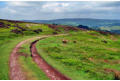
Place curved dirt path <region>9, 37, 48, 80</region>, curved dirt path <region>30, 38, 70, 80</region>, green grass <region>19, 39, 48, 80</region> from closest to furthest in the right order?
curved dirt path <region>9, 37, 48, 80</region> → green grass <region>19, 39, 48, 80</region> → curved dirt path <region>30, 38, 70, 80</region>

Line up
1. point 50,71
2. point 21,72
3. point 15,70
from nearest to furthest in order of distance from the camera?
1. point 21,72
2. point 15,70
3. point 50,71

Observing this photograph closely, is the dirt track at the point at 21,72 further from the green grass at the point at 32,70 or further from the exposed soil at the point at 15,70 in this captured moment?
the green grass at the point at 32,70

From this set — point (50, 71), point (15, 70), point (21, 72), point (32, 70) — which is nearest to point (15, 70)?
point (15, 70)

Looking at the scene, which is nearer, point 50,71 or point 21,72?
point 21,72

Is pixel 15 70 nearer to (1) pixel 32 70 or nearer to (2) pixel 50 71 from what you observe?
(1) pixel 32 70

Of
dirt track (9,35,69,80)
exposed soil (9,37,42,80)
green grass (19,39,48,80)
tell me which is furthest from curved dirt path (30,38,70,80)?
exposed soil (9,37,42,80)

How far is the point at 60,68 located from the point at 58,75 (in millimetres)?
2632

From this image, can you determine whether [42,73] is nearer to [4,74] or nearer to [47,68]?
[47,68]

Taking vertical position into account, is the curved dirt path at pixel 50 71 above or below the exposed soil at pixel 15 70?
below

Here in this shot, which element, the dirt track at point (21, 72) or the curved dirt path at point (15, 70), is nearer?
the curved dirt path at point (15, 70)

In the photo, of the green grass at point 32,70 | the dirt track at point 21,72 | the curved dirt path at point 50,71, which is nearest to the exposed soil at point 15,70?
the dirt track at point 21,72

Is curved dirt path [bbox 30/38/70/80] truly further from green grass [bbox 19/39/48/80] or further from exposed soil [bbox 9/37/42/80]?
exposed soil [bbox 9/37/42/80]

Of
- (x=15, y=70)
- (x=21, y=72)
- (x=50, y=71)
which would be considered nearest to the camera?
(x=21, y=72)

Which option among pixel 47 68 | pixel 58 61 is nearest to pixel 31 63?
A: pixel 47 68
